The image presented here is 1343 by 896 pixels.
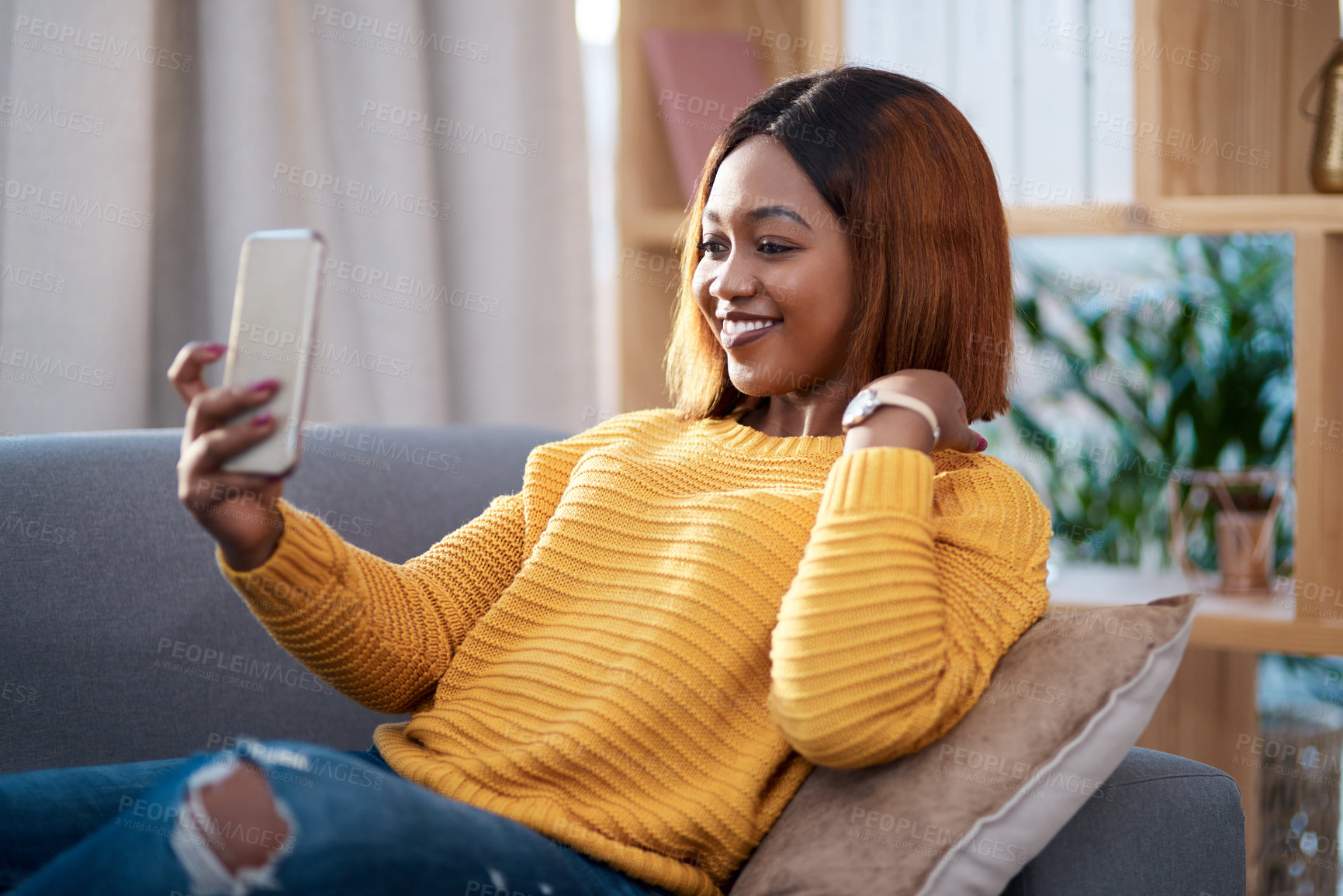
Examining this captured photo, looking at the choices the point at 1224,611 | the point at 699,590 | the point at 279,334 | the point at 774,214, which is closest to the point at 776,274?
the point at 774,214

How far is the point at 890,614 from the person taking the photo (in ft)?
2.71

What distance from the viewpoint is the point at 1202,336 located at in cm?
181

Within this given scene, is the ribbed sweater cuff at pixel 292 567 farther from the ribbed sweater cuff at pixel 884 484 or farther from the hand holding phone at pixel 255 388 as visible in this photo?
the ribbed sweater cuff at pixel 884 484

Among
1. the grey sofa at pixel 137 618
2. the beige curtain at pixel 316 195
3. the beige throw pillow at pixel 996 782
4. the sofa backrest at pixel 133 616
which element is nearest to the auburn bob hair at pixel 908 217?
the beige throw pillow at pixel 996 782

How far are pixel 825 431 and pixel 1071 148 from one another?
815mm

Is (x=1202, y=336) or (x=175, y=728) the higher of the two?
(x=1202, y=336)

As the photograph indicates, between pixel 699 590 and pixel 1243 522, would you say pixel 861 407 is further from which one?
pixel 1243 522

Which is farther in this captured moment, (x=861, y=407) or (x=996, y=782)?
(x=861, y=407)

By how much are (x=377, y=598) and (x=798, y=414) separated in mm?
445

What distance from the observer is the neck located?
1.10 metres

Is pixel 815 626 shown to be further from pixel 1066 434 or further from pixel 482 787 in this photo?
pixel 1066 434

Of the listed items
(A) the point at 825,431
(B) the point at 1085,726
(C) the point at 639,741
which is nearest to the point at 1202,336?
(A) the point at 825,431

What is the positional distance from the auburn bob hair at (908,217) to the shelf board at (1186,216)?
596mm

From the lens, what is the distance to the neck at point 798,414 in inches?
43.4
